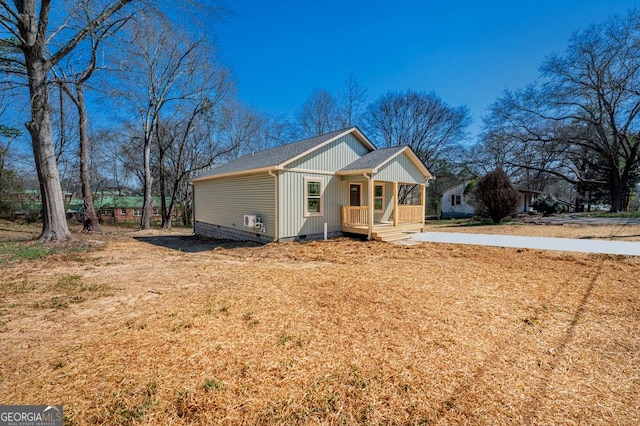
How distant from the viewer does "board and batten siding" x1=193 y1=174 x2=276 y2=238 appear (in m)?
10.3

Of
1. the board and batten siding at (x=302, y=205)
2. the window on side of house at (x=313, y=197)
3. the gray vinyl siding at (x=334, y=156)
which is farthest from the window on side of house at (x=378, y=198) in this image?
the window on side of house at (x=313, y=197)

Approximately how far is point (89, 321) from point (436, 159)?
94.0 feet

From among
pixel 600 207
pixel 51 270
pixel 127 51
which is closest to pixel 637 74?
pixel 600 207

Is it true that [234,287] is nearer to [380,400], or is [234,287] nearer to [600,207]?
[380,400]

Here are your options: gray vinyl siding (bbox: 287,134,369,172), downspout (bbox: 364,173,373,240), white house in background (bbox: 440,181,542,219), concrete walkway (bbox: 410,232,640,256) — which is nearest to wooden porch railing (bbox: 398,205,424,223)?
concrete walkway (bbox: 410,232,640,256)

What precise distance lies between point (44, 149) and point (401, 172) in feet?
42.7

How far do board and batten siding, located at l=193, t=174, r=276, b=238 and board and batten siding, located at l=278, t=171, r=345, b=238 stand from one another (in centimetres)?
41

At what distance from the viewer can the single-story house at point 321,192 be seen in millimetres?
10148

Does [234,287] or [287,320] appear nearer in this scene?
[287,320]

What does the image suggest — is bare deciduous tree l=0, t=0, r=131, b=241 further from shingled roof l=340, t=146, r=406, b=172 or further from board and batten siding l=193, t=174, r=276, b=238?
shingled roof l=340, t=146, r=406, b=172

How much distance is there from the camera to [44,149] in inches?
349

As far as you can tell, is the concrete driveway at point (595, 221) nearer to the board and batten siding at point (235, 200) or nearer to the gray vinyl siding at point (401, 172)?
the gray vinyl siding at point (401, 172)

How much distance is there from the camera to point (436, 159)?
89.2 ft

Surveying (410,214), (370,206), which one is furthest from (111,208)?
(410,214)
